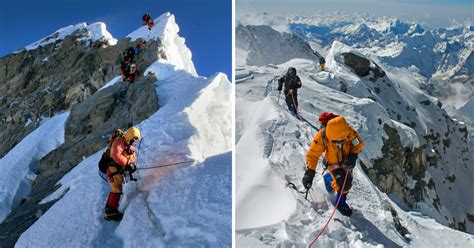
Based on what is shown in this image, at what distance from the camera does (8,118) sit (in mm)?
A: 41656

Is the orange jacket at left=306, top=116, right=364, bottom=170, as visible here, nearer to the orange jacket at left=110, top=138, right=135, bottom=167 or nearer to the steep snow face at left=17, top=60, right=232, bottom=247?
the steep snow face at left=17, top=60, right=232, bottom=247

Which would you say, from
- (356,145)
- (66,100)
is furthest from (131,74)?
(66,100)

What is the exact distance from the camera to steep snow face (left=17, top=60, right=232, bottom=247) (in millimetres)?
6316

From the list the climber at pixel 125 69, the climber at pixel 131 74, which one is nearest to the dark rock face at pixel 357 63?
the climber at pixel 125 69

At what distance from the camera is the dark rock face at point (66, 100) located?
14.4 metres

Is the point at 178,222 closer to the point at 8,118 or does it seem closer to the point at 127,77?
the point at 127,77

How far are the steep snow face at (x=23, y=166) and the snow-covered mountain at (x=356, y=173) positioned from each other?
31.8 ft

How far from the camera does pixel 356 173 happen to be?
1012 centimetres

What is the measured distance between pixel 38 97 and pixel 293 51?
67.5 meters

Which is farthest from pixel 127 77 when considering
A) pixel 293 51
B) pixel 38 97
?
pixel 293 51

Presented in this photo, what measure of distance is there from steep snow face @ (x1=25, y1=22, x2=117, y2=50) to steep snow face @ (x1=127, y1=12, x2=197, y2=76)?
6.11 metres

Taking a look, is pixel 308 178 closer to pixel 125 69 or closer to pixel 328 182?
pixel 328 182

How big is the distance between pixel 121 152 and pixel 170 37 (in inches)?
A: 1078

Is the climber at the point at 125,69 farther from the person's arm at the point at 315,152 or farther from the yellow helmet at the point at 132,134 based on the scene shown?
the person's arm at the point at 315,152
